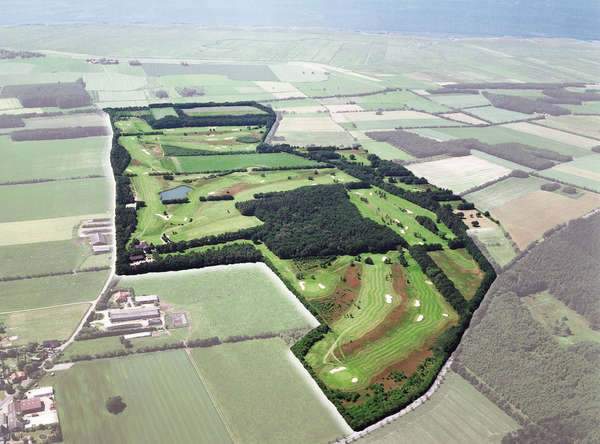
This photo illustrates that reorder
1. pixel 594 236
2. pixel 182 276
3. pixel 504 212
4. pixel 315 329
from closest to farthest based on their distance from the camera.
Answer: pixel 315 329
pixel 182 276
pixel 594 236
pixel 504 212

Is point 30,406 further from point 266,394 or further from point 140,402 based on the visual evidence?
point 266,394

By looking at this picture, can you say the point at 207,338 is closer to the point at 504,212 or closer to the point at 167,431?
the point at 167,431

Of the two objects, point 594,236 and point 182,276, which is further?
point 594,236

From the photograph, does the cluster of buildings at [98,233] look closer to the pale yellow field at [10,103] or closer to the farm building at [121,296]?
the farm building at [121,296]

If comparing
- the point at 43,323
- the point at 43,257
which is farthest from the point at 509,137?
the point at 43,323

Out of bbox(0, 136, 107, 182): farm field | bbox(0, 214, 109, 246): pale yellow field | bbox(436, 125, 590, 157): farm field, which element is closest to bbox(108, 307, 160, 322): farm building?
bbox(0, 214, 109, 246): pale yellow field

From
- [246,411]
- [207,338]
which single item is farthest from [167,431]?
[207,338]

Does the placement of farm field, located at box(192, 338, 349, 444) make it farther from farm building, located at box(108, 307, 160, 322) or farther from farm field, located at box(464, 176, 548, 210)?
farm field, located at box(464, 176, 548, 210)

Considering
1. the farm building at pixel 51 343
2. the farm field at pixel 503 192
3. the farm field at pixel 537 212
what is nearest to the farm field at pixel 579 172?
the farm field at pixel 503 192
